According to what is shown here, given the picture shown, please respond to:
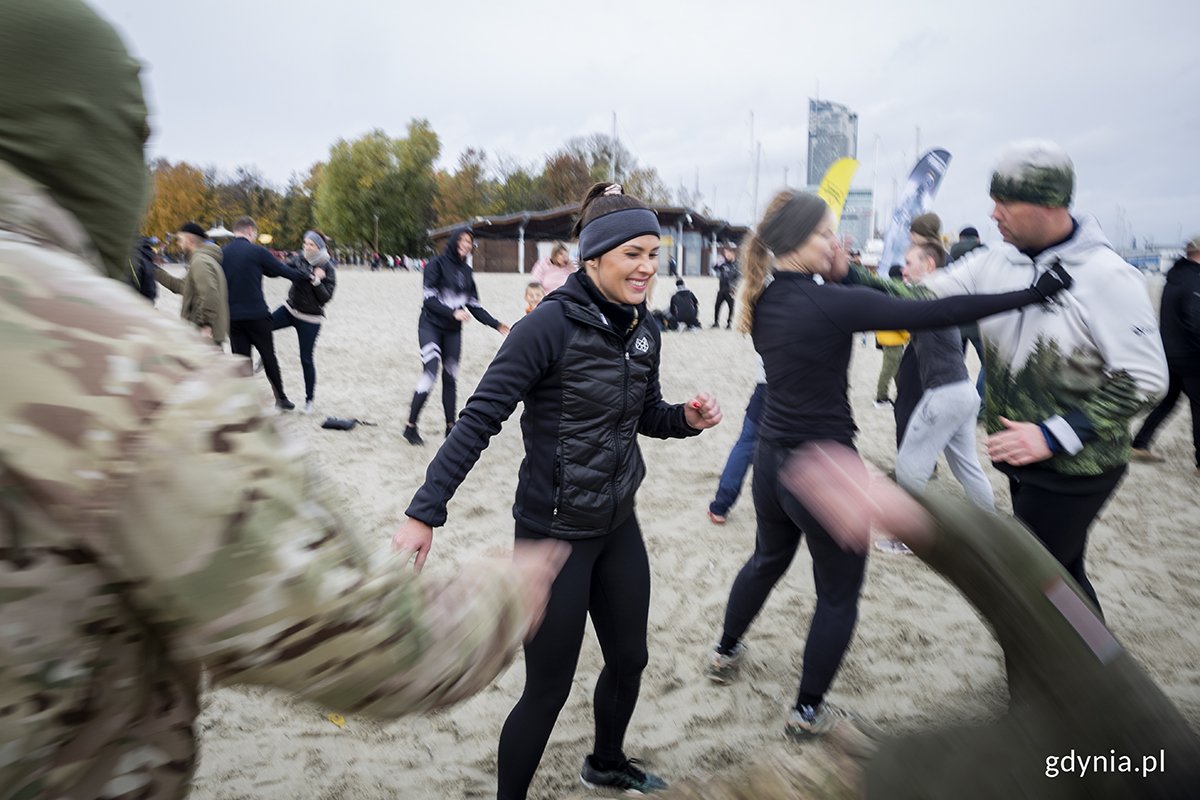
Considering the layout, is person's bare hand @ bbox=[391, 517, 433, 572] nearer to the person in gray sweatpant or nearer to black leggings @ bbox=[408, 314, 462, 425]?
the person in gray sweatpant

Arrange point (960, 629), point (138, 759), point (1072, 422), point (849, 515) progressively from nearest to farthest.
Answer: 1. point (138, 759)
2. point (849, 515)
3. point (1072, 422)
4. point (960, 629)

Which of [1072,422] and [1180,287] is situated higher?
[1180,287]

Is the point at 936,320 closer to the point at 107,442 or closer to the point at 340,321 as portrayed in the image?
the point at 107,442

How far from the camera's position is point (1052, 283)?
2.54m

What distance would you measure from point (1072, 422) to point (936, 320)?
58 centimetres

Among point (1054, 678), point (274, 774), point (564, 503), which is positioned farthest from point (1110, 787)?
point (274, 774)

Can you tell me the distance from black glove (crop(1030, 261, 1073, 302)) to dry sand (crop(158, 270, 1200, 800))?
0.82 meters

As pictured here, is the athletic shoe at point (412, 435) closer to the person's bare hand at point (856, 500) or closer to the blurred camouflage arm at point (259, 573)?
the person's bare hand at point (856, 500)

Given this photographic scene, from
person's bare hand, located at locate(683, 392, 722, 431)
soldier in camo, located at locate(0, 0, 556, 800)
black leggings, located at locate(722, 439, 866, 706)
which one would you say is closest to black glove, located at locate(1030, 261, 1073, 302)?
black leggings, located at locate(722, 439, 866, 706)

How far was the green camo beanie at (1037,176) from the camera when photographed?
253 cm

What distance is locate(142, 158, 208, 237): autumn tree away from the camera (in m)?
65.9

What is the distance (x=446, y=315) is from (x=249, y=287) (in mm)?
2236

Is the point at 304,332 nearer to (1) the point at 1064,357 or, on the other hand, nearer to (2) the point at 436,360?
(2) the point at 436,360

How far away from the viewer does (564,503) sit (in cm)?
238
